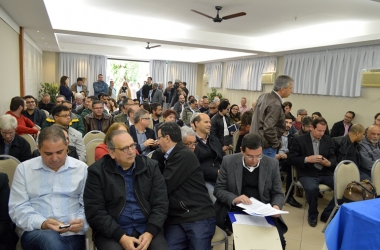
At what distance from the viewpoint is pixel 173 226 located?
2.20 meters

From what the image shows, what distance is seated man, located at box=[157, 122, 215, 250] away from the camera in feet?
6.97

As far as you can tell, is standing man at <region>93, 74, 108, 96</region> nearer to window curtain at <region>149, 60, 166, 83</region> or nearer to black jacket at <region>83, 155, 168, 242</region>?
window curtain at <region>149, 60, 166, 83</region>

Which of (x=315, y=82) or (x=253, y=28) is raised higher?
(x=253, y=28)

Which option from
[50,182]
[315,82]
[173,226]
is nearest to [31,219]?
[50,182]

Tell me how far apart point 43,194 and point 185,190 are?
1.01 meters

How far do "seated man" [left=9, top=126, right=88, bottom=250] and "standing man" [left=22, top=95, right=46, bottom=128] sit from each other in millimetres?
3633

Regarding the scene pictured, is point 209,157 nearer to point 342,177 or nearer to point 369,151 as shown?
point 342,177

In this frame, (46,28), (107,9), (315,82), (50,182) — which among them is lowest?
(50,182)

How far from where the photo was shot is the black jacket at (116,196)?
6.18 ft

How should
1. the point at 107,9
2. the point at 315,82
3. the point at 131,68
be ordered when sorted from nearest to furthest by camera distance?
the point at 107,9 → the point at 315,82 → the point at 131,68

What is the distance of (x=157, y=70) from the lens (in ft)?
46.2

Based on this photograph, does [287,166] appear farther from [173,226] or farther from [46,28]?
[46,28]

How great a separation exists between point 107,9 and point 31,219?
18.9 feet

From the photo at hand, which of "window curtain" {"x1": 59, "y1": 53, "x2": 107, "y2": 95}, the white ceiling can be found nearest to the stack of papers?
the white ceiling
